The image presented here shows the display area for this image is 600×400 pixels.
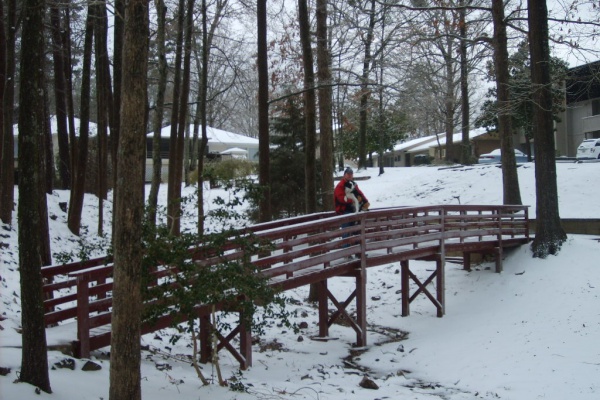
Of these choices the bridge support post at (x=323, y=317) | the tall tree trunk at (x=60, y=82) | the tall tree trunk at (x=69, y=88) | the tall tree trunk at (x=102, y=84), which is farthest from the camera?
the tall tree trunk at (x=69, y=88)

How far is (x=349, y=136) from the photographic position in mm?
44938

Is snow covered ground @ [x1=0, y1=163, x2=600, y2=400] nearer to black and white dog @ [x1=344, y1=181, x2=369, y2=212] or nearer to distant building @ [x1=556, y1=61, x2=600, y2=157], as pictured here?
black and white dog @ [x1=344, y1=181, x2=369, y2=212]

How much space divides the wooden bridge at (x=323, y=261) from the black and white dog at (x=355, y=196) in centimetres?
28

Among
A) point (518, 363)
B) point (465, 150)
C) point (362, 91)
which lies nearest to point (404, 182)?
point (465, 150)

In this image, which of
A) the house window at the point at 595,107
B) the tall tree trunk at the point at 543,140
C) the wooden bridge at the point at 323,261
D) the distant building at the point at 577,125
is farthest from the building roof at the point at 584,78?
the house window at the point at 595,107

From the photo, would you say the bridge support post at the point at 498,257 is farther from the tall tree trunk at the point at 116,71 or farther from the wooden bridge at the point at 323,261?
the tall tree trunk at the point at 116,71

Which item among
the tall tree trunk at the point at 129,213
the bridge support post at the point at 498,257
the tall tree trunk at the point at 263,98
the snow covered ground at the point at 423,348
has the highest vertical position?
the tall tree trunk at the point at 263,98

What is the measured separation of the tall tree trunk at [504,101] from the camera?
17.1m

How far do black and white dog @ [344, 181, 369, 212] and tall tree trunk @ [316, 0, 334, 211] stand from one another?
7.98 feet

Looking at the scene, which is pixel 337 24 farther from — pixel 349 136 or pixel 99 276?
pixel 349 136

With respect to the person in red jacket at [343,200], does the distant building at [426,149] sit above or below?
above

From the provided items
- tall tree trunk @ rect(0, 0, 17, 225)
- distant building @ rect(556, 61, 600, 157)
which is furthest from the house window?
tall tree trunk @ rect(0, 0, 17, 225)

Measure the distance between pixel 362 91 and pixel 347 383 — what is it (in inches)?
482

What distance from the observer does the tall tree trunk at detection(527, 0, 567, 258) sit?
1519 centimetres
